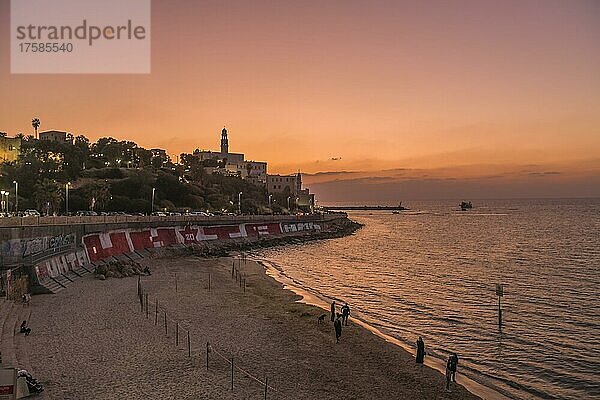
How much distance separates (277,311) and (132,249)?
3645 centimetres

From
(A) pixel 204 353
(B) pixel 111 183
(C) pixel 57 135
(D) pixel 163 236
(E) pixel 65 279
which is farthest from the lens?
(C) pixel 57 135

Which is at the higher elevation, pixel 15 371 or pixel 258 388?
pixel 15 371

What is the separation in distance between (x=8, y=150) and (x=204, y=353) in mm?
130664

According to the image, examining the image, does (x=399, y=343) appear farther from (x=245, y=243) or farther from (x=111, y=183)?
(x=111, y=183)

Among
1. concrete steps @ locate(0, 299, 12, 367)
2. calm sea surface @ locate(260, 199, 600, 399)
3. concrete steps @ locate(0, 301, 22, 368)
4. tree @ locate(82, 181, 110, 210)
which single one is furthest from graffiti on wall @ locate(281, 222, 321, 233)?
concrete steps @ locate(0, 301, 22, 368)

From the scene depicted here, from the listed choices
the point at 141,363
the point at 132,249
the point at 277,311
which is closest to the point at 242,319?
the point at 277,311

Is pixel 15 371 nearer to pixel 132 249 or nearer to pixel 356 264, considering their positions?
pixel 132 249

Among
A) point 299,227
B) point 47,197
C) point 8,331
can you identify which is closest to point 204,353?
point 8,331

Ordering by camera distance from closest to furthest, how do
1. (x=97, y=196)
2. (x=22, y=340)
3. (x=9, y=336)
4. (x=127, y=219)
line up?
1. (x=22, y=340)
2. (x=9, y=336)
3. (x=127, y=219)
4. (x=97, y=196)

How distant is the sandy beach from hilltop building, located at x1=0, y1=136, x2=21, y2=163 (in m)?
109

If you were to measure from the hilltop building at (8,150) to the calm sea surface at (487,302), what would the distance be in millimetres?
82257

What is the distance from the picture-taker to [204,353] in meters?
26.9

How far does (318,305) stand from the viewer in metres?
42.0

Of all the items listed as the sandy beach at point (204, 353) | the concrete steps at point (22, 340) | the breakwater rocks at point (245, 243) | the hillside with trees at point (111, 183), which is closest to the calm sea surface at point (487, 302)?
the sandy beach at point (204, 353)
